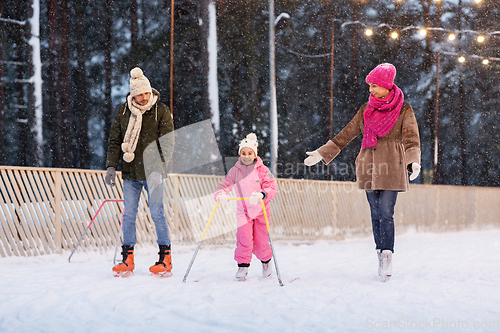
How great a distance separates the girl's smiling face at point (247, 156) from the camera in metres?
4.34

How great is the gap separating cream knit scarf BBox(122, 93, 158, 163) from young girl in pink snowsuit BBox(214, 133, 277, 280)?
91cm

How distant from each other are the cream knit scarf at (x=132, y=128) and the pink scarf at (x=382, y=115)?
2.12 metres

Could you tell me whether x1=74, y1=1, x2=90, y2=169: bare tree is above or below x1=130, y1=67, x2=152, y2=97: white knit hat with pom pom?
above

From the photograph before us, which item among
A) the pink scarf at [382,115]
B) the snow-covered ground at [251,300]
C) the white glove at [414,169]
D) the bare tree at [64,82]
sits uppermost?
the bare tree at [64,82]

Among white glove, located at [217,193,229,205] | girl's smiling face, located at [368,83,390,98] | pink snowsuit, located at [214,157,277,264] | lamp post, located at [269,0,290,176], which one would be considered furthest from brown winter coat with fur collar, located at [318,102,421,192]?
lamp post, located at [269,0,290,176]

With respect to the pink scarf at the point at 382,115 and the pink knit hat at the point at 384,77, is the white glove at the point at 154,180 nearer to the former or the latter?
the pink scarf at the point at 382,115

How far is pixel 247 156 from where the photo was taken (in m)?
4.33

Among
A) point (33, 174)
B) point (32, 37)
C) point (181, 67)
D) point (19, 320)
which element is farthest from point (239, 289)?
point (181, 67)

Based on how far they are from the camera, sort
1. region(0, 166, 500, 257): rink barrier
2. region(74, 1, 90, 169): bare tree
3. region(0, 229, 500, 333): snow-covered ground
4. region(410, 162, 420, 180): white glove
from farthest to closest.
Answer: region(74, 1, 90, 169): bare tree
region(0, 166, 500, 257): rink barrier
region(410, 162, 420, 180): white glove
region(0, 229, 500, 333): snow-covered ground

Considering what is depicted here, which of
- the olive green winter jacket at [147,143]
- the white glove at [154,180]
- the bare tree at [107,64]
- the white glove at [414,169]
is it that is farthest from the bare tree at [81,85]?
the white glove at [414,169]

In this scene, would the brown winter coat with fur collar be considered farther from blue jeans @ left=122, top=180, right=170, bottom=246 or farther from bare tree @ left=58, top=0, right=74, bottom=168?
bare tree @ left=58, top=0, right=74, bottom=168

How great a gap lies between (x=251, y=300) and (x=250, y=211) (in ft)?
3.75

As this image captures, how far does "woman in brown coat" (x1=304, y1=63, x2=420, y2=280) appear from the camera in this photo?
4.09 meters

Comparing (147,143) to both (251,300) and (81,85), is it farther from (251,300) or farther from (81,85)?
(81,85)
